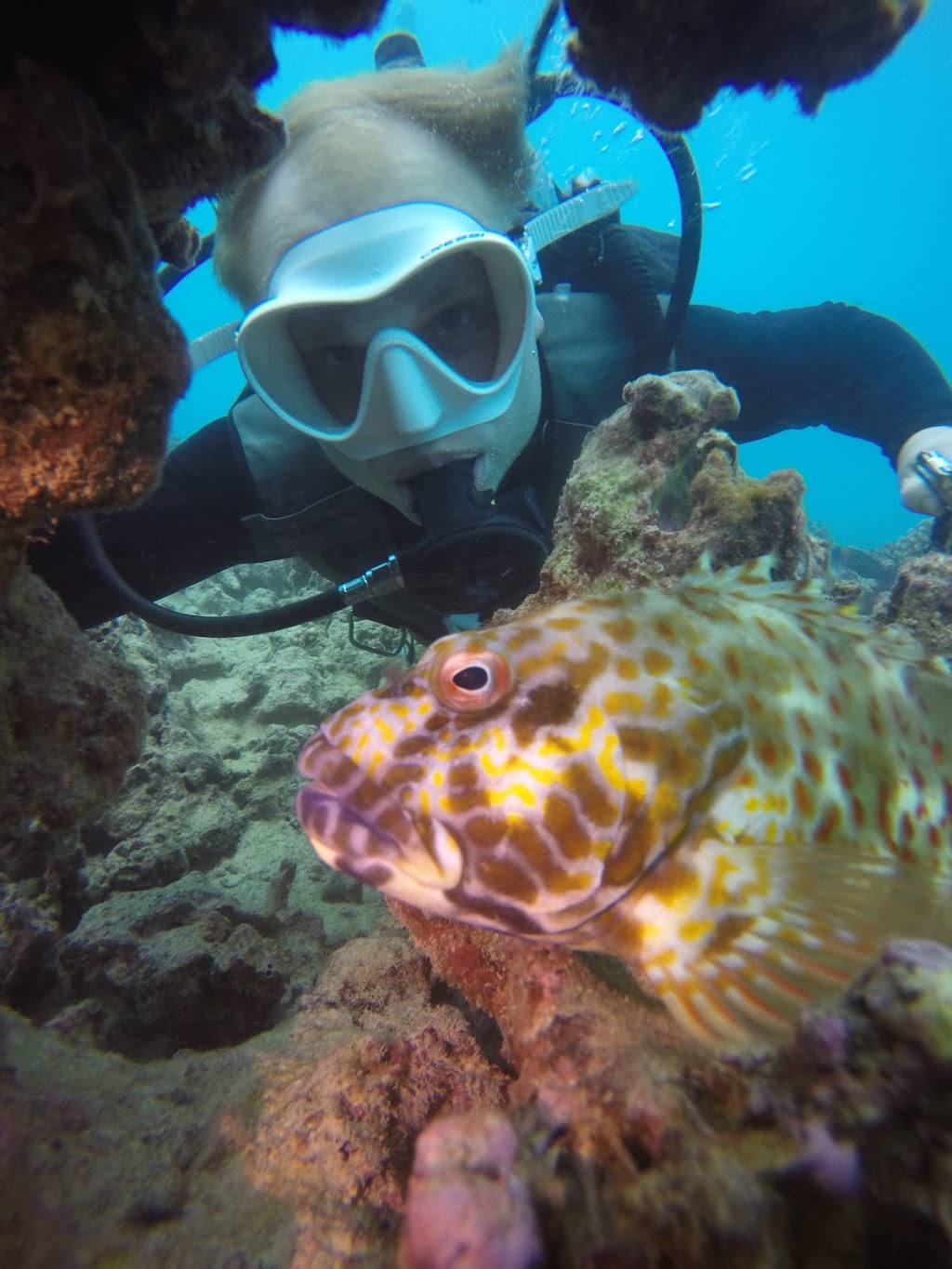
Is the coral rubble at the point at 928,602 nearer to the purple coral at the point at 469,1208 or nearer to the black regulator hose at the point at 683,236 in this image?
the black regulator hose at the point at 683,236

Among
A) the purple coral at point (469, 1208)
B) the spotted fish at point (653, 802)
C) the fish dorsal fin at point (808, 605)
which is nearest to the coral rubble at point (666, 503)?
the fish dorsal fin at point (808, 605)

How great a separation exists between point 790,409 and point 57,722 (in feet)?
22.9

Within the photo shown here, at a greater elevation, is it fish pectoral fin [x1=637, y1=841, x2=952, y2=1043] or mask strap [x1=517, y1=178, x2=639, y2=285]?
mask strap [x1=517, y1=178, x2=639, y2=285]

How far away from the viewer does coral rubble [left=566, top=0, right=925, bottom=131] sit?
5.53 feet

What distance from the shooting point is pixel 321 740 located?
6.56 ft

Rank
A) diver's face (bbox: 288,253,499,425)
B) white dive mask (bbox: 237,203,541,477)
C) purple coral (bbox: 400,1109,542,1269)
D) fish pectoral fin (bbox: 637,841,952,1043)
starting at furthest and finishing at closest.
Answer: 1. diver's face (bbox: 288,253,499,425)
2. white dive mask (bbox: 237,203,541,477)
3. fish pectoral fin (bbox: 637,841,952,1043)
4. purple coral (bbox: 400,1109,542,1269)

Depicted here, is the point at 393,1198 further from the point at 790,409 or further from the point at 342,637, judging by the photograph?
the point at 342,637

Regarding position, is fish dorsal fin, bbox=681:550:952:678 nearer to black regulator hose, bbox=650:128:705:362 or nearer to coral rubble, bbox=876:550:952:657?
coral rubble, bbox=876:550:952:657

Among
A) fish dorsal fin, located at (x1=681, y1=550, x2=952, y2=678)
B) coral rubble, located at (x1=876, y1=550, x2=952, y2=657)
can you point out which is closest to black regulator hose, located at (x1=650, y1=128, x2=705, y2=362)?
coral rubble, located at (x1=876, y1=550, x2=952, y2=657)

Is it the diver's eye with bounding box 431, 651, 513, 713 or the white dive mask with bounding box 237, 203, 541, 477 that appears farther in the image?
the white dive mask with bounding box 237, 203, 541, 477

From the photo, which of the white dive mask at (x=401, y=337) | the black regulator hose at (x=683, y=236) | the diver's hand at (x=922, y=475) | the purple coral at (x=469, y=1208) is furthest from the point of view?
the black regulator hose at (x=683, y=236)

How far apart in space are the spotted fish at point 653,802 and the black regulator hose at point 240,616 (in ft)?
7.63

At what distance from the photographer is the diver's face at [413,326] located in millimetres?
4066

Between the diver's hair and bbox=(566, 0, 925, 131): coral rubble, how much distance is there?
286cm
